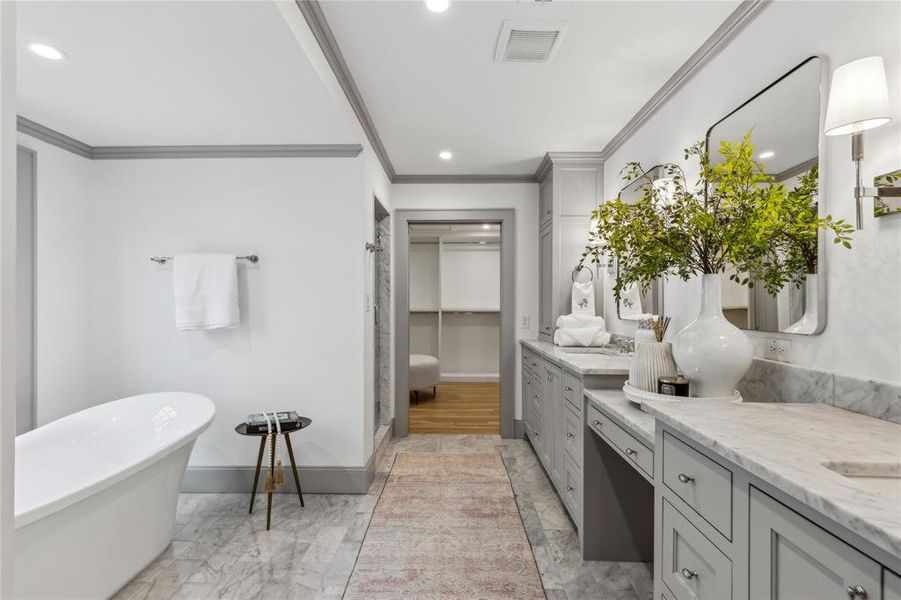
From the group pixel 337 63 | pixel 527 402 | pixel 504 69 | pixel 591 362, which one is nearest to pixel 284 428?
pixel 591 362

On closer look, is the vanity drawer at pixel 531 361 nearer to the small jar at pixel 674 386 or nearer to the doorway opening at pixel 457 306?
the small jar at pixel 674 386

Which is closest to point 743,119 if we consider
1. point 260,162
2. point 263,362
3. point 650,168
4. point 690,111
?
point 690,111

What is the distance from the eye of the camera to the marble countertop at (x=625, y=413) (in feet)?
5.07

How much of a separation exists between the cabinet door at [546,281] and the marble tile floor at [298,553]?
1.35 meters

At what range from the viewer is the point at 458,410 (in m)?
5.24

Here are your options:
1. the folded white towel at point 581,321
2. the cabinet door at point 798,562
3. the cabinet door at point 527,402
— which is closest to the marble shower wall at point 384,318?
the cabinet door at point 527,402

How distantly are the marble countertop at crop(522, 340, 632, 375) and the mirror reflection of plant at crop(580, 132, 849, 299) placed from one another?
0.58 meters

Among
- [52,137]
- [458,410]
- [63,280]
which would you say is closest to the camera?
[52,137]

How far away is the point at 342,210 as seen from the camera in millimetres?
2996

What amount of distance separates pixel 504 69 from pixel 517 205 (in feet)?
6.51

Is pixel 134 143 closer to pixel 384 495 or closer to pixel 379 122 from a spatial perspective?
pixel 379 122

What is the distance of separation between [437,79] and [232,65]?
1041mm

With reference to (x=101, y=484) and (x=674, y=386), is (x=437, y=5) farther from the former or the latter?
(x=101, y=484)

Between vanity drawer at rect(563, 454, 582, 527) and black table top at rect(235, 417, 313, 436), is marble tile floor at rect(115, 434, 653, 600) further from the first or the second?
black table top at rect(235, 417, 313, 436)
